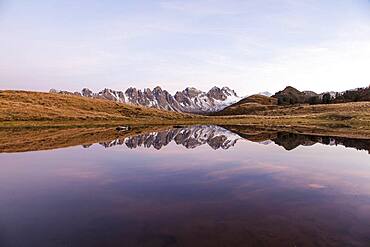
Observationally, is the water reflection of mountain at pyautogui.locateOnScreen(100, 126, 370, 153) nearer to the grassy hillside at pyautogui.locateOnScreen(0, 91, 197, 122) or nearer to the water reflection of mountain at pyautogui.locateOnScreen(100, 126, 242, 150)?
the water reflection of mountain at pyautogui.locateOnScreen(100, 126, 242, 150)

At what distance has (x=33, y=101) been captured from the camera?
140 meters

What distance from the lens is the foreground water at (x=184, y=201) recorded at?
1358cm

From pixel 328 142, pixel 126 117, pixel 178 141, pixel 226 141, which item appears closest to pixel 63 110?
pixel 126 117

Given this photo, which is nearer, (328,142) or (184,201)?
(184,201)

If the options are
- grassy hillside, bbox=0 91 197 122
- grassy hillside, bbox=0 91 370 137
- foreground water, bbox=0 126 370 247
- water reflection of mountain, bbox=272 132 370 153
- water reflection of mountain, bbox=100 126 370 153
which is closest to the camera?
foreground water, bbox=0 126 370 247

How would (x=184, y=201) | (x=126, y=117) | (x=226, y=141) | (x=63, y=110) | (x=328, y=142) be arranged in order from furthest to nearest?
1. (x=63, y=110)
2. (x=126, y=117)
3. (x=226, y=141)
4. (x=328, y=142)
5. (x=184, y=201)

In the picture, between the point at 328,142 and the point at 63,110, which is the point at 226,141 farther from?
the point at 63,110

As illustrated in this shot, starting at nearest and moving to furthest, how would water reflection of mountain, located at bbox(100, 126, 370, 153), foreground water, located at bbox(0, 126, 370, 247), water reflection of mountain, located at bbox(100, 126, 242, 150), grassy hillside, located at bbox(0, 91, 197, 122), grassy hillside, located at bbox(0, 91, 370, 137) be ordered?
foreground water, located at bbox(0, 126, 370, 247) < water reflection of mountain, located at bbox(100, 126, 370, 153) < water reflection of mountain, located at bbox(100, 126, 242, 150) < grassy hillside, located at bbox(0, 91, 370, 137) < grassy hillside, located at bbox(0, 91, 197, 122)

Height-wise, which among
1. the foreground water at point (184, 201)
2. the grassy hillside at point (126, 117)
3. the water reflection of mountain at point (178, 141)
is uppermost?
the grassy hillside at point (126, 117)

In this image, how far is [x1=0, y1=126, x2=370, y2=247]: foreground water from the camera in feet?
44.5

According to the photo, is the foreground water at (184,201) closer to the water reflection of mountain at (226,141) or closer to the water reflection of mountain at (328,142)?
the water reflection of mountain at (328,142)

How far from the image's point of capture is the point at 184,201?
1884cm

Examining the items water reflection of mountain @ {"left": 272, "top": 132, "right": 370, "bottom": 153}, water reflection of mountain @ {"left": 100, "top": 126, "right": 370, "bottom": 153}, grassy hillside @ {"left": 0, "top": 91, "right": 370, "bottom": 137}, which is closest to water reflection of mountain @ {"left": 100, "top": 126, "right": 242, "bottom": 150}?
water reflection of mountain @ {"left": 100, "top": 126, "right": 370, "bottom": 153}

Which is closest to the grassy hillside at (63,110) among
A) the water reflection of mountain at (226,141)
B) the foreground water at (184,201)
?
the water reflection of mountain at (226,141)
